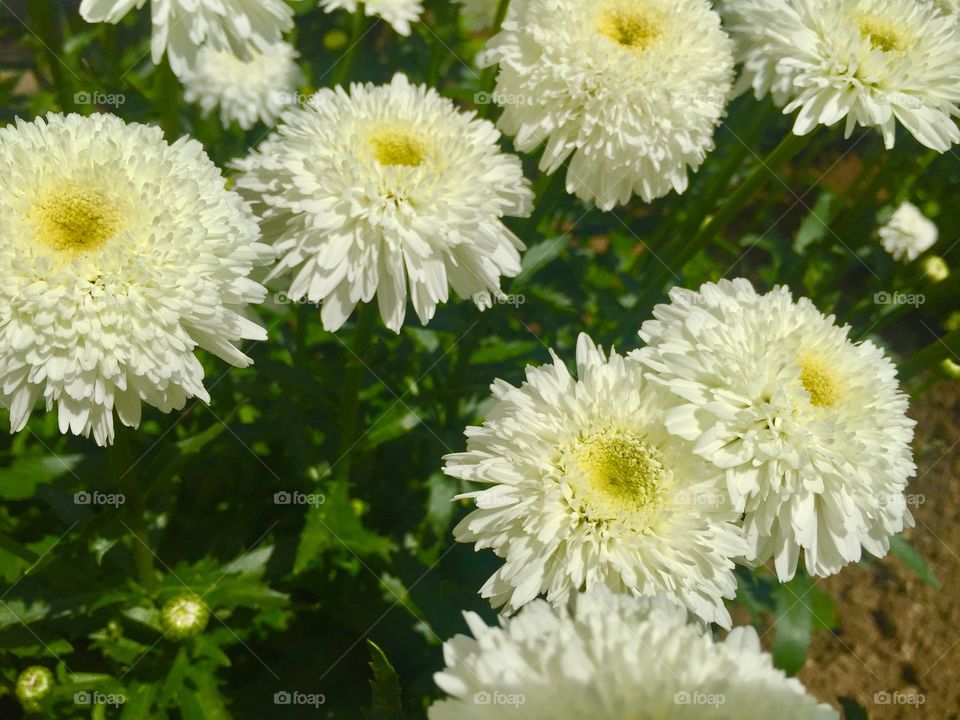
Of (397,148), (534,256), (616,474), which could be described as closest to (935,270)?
(534,256)

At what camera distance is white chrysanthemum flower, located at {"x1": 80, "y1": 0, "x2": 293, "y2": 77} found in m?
1.98

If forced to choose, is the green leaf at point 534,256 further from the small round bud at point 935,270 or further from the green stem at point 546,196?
the small round bud at point 935,270

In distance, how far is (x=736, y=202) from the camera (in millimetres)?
2547

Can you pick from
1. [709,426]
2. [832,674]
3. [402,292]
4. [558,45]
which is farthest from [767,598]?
[558,45]

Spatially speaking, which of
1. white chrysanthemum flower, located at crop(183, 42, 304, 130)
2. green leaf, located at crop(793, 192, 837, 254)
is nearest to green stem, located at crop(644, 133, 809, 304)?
green leaf, located at crop(793, 192, 837, 254)

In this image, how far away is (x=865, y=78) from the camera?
229 cm

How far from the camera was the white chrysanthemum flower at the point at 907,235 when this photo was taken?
3.56m

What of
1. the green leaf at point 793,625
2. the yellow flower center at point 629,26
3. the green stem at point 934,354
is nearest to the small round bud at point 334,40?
the yellow flower center at point 629,26

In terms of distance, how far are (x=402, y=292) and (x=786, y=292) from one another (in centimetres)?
99

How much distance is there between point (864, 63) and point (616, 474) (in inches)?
58.4

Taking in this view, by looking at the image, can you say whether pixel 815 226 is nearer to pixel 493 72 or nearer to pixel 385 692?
pixel 493 72

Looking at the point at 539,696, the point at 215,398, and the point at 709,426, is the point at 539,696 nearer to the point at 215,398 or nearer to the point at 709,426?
the point at 709,426

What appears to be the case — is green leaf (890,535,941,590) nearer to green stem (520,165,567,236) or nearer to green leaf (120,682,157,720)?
green stem (520,165,567,236)

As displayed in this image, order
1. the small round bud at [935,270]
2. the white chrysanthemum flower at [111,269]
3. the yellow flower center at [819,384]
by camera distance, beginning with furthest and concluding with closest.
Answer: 1. the small round bud at [935,270]
2. the yellow flower center at [819,384]
3. the white chrysanthemum flower at [111,269]
